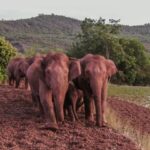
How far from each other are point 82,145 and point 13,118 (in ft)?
6.53

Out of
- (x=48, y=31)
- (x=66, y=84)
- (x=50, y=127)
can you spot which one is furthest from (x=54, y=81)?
(x=48, y=31)

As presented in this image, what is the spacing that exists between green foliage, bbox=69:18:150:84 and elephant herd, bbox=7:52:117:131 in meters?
40.2

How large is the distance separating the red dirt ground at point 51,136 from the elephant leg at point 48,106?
0.15 m

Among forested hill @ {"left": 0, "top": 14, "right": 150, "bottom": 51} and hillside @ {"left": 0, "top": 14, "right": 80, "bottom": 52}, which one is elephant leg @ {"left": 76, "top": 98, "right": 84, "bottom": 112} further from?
forested hill @ {"left": 0, "top": 14, "right": 150, "bottom": 51}

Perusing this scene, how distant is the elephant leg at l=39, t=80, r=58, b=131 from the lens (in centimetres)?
941

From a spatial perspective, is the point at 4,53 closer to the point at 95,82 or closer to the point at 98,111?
the point at 95,82

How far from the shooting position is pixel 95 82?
34.4ft

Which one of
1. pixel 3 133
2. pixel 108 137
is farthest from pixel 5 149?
pixel 108 137

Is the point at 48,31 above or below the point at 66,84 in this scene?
below

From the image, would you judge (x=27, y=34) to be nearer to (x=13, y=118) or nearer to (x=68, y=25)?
(x=68, y=25)

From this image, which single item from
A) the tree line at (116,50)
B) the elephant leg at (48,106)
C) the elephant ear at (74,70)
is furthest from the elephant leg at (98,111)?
the tree line at (116,50)

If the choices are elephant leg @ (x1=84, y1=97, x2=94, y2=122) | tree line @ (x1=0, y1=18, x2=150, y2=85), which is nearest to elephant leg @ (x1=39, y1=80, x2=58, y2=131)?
elephant leg @ (x1=84, y1=97, x2=94, y2=122)

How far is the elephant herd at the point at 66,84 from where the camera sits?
9891 millimetres

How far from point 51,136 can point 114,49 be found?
4657 centimetres
